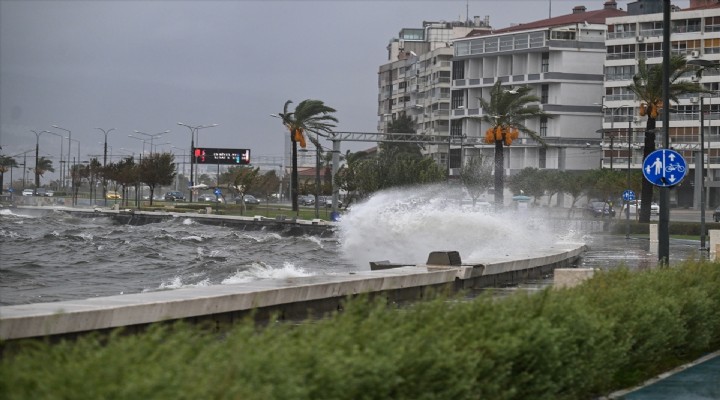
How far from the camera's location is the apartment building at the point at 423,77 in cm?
12662

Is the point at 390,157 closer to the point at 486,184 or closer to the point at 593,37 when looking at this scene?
the point at 486,184

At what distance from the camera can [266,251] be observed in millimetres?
45969

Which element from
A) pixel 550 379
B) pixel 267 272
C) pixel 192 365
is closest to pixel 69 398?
pixel 192 365

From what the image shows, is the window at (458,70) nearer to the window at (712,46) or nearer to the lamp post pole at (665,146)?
the window at (712,46)

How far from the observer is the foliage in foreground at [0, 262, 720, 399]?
5656 mm

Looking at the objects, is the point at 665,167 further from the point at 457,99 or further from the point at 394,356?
the point at 457,99

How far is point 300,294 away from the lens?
14.7 meters

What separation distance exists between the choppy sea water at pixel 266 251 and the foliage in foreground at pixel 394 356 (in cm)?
1371

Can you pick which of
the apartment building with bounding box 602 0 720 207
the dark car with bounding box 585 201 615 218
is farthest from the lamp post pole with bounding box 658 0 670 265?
the apartment building with bounding box 602 0 720 207

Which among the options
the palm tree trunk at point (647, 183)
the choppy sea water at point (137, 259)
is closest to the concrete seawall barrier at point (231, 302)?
the choppy sea water at point (137, 259)

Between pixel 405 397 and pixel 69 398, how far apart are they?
90.9 inches

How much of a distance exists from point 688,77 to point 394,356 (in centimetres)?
9600

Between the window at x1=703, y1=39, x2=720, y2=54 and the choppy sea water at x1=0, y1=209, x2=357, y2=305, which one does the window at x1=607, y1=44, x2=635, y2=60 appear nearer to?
the window at x1=703, y1=39, x2=720, y2=54

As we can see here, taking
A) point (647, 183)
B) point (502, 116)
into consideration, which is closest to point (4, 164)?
point (502, 116)
